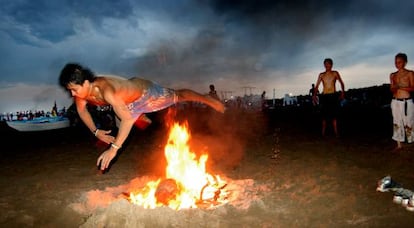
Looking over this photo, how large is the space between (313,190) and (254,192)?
2.78 feet

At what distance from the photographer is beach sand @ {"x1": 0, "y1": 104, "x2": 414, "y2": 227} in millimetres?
3578

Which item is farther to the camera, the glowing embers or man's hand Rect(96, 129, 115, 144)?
man's hand Rect(96, 129, 115, 144)

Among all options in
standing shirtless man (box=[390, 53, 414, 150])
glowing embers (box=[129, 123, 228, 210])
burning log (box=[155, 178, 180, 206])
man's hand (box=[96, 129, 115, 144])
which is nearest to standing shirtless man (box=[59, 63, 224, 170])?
man's hand (box=[96, 129, 115, 144])

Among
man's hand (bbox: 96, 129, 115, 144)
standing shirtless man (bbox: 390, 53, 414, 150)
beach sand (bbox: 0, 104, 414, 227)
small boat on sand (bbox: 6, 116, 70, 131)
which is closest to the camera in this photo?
beach sand (bbox: 0, 104, 414, 227)

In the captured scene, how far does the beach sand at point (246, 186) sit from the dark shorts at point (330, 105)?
71 centimetres

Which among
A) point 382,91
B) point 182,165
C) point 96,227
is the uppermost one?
point 382,91

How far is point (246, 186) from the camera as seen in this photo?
485 centimetres

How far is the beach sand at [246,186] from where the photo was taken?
358 centimetres

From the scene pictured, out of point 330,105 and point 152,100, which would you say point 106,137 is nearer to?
point 152,100

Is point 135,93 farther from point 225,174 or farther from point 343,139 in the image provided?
point 343,139

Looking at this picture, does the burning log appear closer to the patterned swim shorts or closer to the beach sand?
the beach sand

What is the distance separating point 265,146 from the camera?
8.51 m

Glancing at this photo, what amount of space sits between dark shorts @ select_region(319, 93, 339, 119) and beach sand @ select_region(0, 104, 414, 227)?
71 cm

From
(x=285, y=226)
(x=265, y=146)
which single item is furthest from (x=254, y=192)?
(x=265, y=146)
